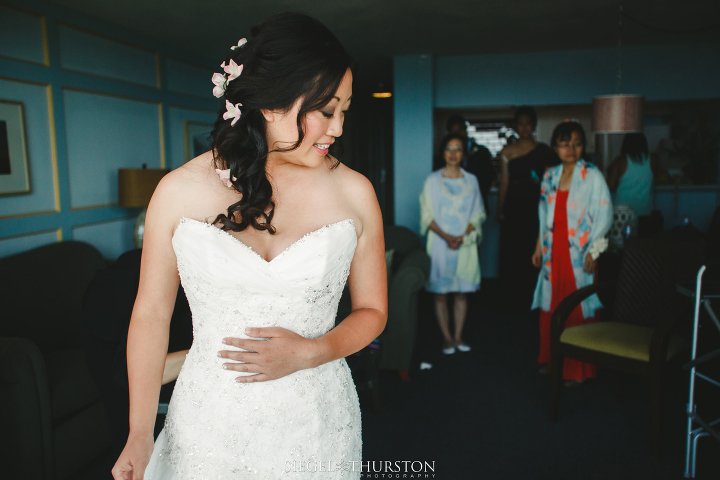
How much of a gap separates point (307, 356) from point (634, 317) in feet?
9.17

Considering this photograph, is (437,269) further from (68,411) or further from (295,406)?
(295,406)

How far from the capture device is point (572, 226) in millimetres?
3410

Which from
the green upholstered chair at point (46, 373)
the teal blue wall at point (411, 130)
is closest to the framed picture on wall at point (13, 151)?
the green upholstered chair at point (46, 373)

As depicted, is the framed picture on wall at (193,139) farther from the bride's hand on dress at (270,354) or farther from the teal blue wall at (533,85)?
the bride's hand on dress at (270,354)

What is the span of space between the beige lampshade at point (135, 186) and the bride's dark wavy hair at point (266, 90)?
10.5ft

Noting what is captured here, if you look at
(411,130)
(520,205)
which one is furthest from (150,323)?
(411,130)

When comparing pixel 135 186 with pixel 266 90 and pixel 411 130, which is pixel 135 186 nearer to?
pixel 411 130

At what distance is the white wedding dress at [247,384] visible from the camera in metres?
1.03

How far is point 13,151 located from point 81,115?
28.2 inches

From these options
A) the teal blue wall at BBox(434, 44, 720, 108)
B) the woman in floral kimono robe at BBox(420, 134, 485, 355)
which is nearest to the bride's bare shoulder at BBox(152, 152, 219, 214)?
the woman in floral kimono robe at BBox(420, 134, 485, 355)

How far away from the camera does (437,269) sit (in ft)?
13.4

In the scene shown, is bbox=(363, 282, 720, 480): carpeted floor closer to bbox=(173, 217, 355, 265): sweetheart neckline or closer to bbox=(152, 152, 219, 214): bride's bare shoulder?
bbox=(173, 217, 355, 265): sweetheart neckline

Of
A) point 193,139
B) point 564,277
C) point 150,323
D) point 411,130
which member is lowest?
point 564,277

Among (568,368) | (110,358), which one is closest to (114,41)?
(110,358)
